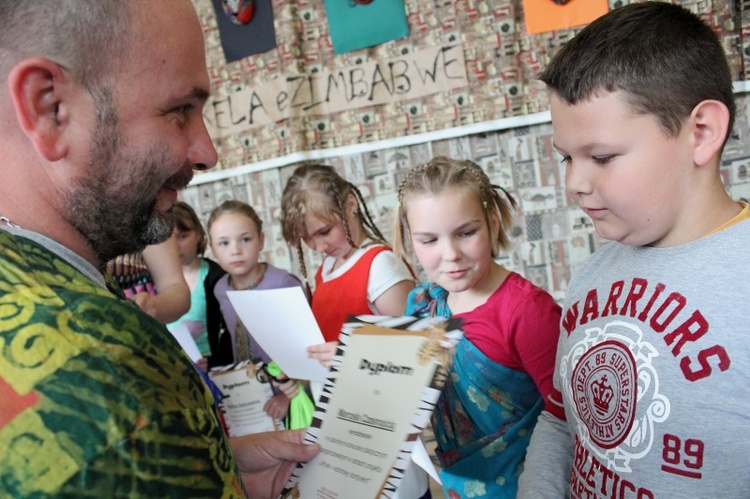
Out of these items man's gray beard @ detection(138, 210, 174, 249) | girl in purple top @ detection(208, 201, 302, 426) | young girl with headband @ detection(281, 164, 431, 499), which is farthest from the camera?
girl in purple top @ detection(208, 201, 302, 426)

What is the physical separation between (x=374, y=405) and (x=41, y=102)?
512 millimetres

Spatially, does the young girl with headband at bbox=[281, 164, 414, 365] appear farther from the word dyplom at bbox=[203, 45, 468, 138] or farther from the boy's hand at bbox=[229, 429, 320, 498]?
the word dyplom at bbox=[203, 45, 468, 138]

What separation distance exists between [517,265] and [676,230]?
196cm

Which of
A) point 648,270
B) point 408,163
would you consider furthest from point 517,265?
point 648,270

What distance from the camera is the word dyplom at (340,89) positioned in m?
2.78

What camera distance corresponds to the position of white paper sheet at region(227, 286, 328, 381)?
1598 millimetres

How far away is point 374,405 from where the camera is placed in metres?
0.79

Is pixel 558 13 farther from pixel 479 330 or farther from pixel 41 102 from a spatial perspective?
pixel 41 102

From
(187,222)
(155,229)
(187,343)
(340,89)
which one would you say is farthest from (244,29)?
(155,229)

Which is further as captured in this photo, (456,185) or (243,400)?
(243,400)

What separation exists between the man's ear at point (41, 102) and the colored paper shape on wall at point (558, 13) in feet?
7.61

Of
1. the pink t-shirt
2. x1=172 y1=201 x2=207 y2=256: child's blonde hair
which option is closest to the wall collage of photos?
x1=172 y1=201 x2=207 y2=256: child's blonde hair

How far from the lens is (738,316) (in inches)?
29.4

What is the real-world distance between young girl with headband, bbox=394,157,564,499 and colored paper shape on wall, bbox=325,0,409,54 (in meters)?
→ 1.53
